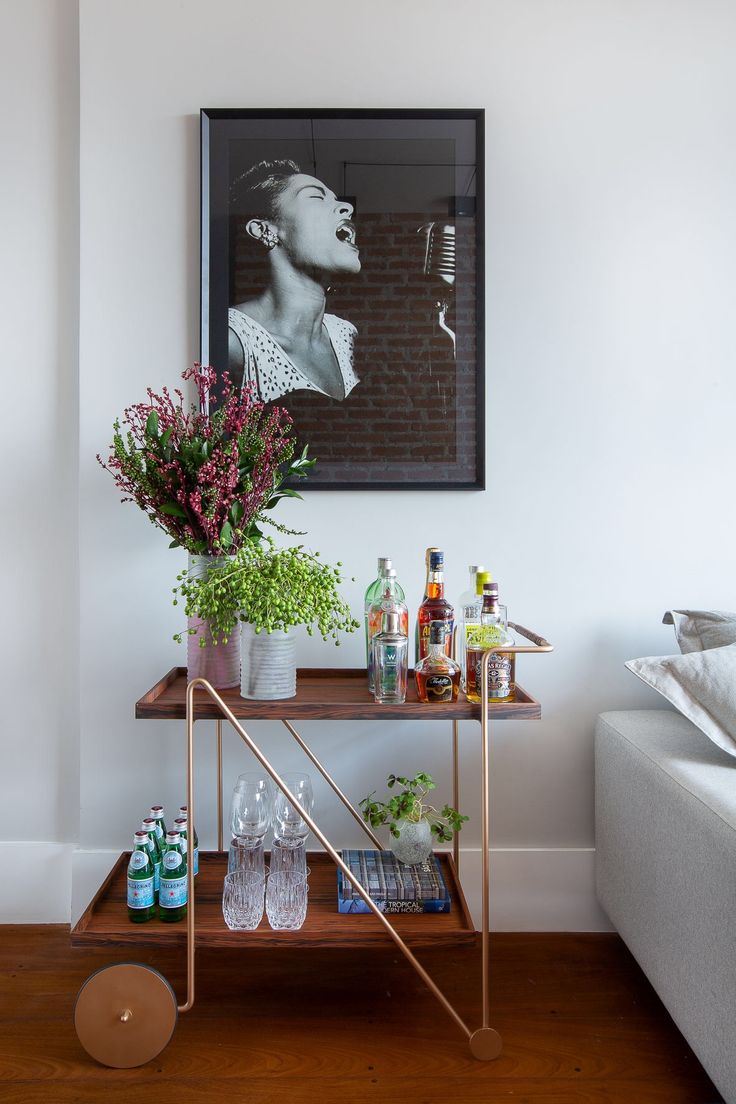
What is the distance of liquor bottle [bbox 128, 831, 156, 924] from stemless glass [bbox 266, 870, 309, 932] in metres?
0.25

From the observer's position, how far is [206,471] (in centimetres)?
155

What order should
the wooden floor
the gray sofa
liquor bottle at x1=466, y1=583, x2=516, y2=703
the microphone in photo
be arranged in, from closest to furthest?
1. the gray sofa
2. the wooden floor
3. liquor bottle at x1=466, y1=583, x2=516, y2=703
4. the microphone in photo

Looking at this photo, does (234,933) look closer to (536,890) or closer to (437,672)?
(437,672)

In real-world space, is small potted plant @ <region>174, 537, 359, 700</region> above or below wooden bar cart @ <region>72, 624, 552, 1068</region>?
above

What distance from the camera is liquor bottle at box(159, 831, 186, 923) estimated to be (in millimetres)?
1588

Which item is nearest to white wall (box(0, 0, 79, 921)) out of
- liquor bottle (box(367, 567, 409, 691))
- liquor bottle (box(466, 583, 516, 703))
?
liquor bottle (box(367, 567, 409, 691))

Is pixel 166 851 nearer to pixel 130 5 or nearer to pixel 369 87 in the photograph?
pixel 369 87

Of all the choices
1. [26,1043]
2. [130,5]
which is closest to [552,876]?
[26,1043]

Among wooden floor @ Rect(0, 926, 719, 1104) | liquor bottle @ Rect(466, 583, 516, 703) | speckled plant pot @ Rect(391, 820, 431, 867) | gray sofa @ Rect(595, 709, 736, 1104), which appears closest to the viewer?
gray sofa @ Rect(595, 709, 736, 1104)

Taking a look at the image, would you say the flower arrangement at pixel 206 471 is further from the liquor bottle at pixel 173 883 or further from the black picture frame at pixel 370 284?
the liquor bottle at pixel 173 883

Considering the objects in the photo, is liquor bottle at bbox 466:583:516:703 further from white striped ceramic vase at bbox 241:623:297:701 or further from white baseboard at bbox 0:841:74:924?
white baseboard at bbox 0:841:74:924

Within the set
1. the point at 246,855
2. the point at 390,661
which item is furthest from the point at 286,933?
the point at 390,661

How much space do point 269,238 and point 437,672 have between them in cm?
117

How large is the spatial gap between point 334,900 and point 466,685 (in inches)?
21.8
